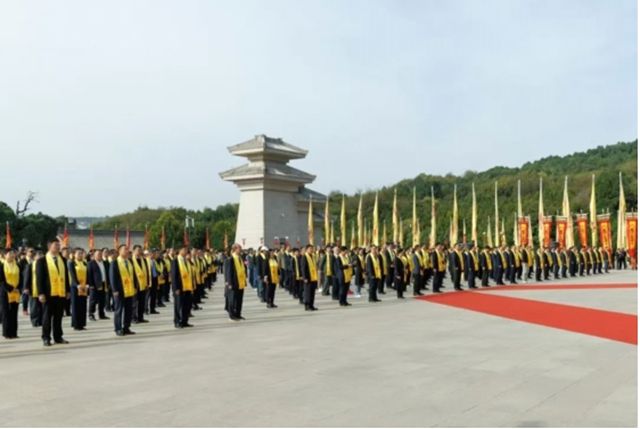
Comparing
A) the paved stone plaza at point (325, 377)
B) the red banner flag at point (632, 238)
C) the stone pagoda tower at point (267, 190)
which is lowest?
the paved stone plaza at point (325, 377)

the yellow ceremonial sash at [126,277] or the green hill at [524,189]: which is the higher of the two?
the green hill at [524,189]

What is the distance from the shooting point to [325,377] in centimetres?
708

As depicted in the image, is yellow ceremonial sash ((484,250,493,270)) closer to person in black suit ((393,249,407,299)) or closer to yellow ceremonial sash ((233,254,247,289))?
person in black suit ((393,249,407,299))

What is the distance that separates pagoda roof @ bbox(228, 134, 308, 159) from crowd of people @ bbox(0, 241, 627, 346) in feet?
39.6

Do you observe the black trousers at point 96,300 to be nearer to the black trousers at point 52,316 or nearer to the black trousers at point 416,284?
the black trousers at point 52,316

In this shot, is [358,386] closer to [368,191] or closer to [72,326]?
[72,326]

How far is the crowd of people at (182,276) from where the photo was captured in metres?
10.9

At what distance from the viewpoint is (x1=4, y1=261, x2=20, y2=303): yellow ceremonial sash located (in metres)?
11.0

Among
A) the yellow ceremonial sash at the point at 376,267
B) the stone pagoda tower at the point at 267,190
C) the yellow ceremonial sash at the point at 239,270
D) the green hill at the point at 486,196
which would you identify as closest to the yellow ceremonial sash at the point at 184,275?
the yellow ceremonial sash at the point at 239,270

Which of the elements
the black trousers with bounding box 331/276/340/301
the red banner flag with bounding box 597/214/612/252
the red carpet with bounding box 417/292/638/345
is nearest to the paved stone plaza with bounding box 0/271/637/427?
the red carpet with bounding box 417/292/638/345

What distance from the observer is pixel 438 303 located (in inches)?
655

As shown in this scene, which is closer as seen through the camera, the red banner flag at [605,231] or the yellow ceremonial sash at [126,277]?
the yellow ceremonial sash at [126,277]

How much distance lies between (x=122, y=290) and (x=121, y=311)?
0.35 meters

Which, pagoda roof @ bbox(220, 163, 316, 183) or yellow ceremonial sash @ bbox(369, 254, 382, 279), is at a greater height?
pagoda roof @ bbox(220, 163, 316, 183)
